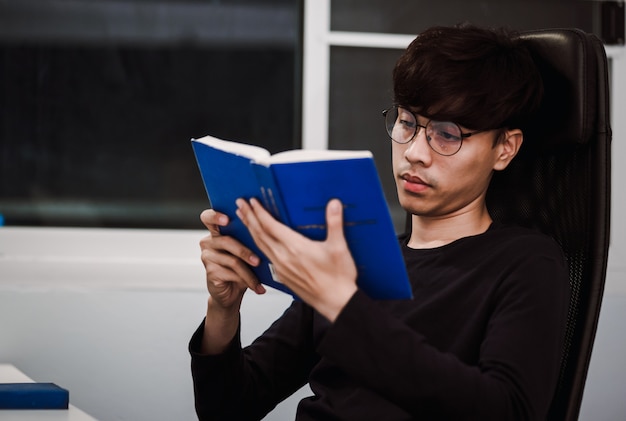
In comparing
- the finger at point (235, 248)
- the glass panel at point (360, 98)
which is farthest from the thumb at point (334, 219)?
the glass panel at point (360, 98)

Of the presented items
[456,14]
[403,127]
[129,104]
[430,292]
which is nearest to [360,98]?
[456,14]

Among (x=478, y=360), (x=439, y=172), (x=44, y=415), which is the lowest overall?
(x=44, y=415)

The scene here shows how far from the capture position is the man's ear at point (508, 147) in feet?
4.28

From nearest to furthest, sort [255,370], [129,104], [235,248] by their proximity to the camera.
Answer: [235,248], [255,370], [129,104]

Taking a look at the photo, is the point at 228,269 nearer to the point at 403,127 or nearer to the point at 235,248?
the point at 235,248

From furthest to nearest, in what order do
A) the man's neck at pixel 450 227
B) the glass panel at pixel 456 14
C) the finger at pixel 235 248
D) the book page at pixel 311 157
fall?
1. the glass panel at pixel 456 14
2. the man's neck at pixel 450 227
3. the finger at pixel 235 248
4. the book page at pixel 311 157

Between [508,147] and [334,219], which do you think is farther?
[508,147]

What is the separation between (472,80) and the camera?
4.06 feet

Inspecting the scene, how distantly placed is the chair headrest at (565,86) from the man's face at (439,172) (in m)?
0.08

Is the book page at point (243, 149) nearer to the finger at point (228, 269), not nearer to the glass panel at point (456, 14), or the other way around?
the finger at point (228, 269)

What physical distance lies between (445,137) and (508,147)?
0.40 feet

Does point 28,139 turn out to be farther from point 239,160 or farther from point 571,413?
point 571,413

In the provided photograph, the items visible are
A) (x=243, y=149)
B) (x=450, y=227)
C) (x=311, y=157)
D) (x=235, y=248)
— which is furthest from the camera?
(x=450, y=227)

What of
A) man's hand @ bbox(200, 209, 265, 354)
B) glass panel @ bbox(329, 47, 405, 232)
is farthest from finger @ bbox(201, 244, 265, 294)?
glass panel @ bbox(329, 47, 405, 232)
